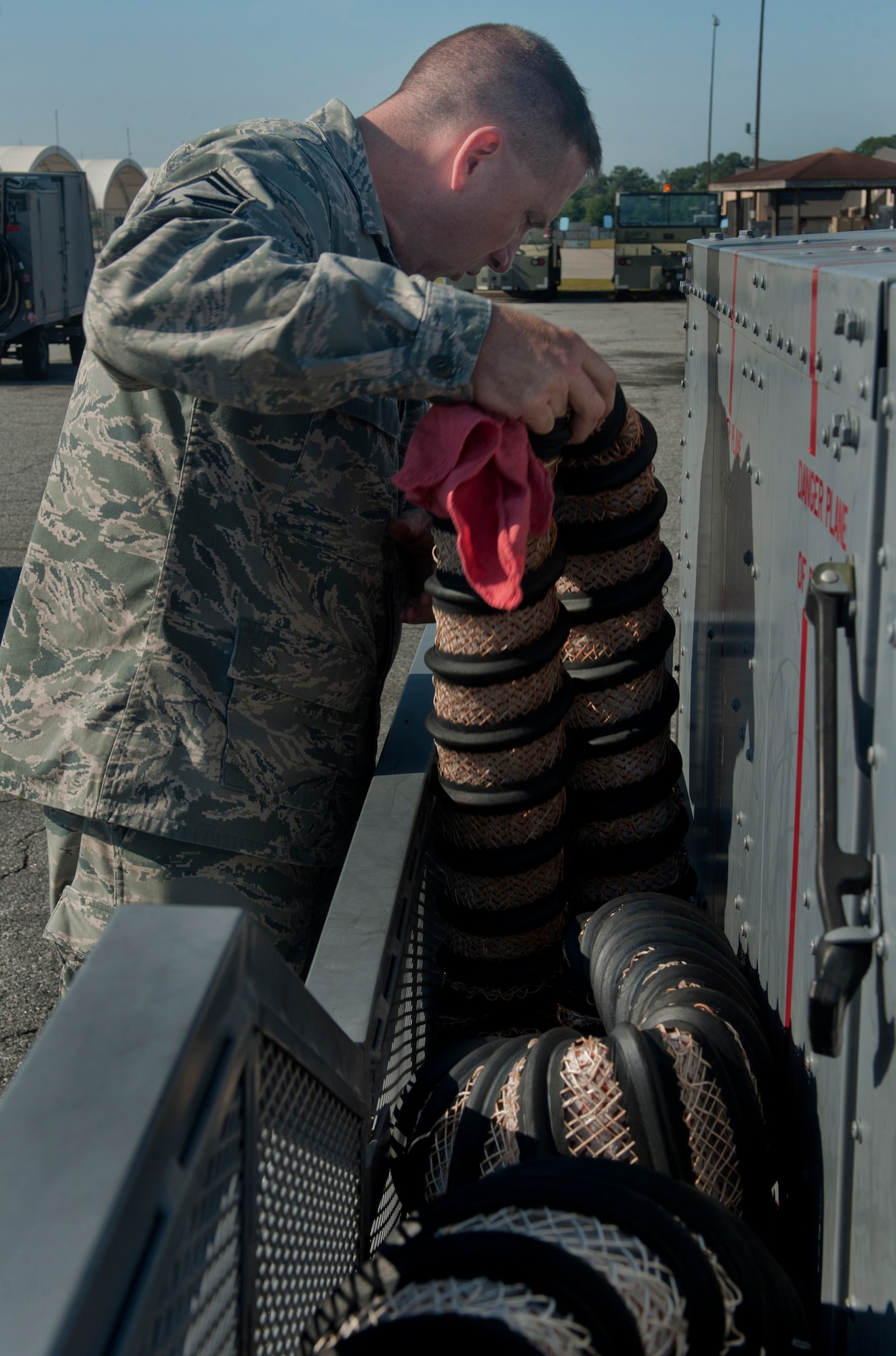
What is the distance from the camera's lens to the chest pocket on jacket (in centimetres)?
174

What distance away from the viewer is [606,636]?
186 centimetres

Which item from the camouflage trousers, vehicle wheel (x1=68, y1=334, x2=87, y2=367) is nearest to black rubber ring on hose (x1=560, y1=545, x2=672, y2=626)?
the camouflage trousers

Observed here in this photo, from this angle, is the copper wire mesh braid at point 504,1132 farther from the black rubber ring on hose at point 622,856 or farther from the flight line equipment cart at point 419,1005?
the black rubber ring on hose at point 622,856

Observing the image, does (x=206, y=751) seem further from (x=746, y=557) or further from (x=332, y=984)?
(x=746, y=557)

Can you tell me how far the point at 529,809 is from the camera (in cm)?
169

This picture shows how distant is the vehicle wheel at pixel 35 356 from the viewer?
1405 cm

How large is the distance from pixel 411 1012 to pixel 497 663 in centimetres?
51

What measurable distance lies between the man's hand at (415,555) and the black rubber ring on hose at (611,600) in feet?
0.75

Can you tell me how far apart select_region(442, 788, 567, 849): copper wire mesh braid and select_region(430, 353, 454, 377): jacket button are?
61 centimetres

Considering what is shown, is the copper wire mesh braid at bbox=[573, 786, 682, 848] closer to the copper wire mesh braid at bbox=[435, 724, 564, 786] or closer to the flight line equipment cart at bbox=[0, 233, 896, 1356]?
the flight line equipment cart at bbox=[0, 233, 896, 1356]

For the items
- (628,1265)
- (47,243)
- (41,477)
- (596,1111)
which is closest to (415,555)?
(596,1111)

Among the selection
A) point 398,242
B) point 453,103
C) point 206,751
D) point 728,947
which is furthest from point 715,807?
point 453,103

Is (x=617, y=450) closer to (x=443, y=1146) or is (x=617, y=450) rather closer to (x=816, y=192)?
(x=443, y=1146)

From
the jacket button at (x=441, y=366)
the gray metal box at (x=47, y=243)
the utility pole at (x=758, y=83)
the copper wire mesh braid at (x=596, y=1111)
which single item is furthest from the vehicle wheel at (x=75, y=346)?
the utility pole at (x=758, y=83)
